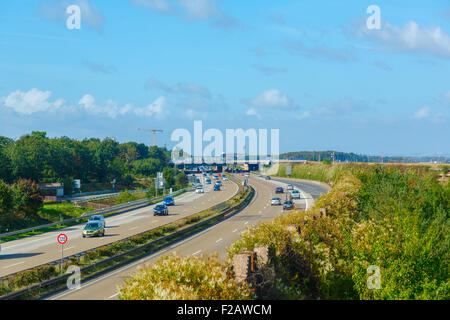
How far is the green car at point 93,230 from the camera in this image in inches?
1585

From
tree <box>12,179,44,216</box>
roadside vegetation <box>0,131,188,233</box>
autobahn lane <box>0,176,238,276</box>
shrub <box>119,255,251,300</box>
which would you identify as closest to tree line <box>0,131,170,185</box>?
roadside vegetation <box>0,131,188,233</box>

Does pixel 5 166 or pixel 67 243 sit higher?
pixel 5 166

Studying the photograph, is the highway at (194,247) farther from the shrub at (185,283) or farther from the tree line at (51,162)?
the tree line at (51,162)

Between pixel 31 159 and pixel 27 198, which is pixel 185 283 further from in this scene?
pixel 31 159

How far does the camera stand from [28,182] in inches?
2221

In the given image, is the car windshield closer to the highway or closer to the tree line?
the highway

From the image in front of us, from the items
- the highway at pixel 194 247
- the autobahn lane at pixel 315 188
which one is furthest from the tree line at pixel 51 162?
the autobahn lane at pixel 315 188

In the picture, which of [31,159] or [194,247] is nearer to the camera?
[194,247]

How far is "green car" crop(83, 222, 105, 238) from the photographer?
4025 centimetres

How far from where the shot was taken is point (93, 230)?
132 ft

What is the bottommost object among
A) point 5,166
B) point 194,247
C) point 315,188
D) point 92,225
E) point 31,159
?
point 315,188

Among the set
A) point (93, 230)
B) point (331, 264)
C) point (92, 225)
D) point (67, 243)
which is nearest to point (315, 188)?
point (92, 225)
